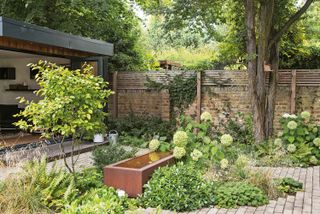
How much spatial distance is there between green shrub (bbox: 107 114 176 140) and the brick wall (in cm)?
28

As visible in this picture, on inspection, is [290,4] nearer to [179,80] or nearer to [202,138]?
[179,80]

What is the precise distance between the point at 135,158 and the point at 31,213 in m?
2.07

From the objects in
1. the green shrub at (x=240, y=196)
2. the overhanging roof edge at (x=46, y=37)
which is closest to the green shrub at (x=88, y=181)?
the green shrub at (x=240, y=196)

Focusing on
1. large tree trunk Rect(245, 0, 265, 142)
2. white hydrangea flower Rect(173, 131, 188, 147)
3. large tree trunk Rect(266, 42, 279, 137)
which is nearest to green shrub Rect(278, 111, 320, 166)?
large tree trunk Rect(245, 0, 265, 142)

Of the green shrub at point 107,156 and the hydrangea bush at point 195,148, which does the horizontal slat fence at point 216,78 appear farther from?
the green shrub at point 107,156

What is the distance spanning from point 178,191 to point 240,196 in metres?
0.82

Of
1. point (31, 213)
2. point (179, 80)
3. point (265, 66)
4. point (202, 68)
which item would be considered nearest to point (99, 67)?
point (179, 80)

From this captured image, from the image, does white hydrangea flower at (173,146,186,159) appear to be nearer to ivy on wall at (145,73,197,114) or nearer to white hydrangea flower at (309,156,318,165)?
white hydrangea flower at (309,156,318,165)

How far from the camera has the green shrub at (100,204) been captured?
3.56 meters

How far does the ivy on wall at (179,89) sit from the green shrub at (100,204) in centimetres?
579

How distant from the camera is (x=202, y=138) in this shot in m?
6.14

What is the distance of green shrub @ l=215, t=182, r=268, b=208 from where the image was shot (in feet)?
15.2

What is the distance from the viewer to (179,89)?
10.3m

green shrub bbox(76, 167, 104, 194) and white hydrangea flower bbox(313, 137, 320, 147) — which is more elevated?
white hydrangea flower bbox(313, 137, 320, 147)
